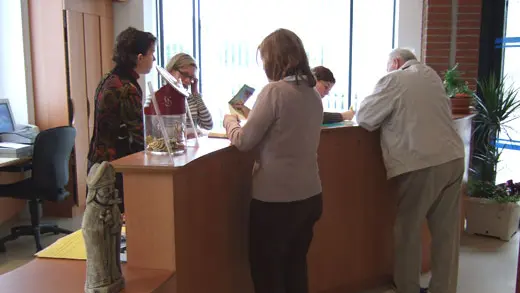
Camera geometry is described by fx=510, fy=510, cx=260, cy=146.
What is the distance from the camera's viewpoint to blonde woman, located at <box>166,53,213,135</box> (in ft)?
9.27

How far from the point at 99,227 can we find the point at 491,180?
3.92 meters

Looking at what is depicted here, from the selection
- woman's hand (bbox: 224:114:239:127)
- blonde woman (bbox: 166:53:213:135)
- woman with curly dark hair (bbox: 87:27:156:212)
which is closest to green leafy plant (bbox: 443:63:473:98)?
blonde woman (bbox: 166:53:213:135)

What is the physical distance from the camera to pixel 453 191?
280 cm

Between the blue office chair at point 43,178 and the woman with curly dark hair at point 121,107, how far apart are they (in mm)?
1869

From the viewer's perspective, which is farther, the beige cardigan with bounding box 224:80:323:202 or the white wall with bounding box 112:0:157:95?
the white wall with bounding box 112:0:157:95

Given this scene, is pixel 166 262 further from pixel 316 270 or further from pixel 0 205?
pixel 0 205

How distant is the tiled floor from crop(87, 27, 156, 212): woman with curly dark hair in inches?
70.2

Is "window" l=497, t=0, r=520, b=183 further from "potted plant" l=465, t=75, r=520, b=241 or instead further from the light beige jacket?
the light beige jacket

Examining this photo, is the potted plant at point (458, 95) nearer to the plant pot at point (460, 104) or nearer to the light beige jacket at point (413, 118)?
the plant pot at point (460, 104)

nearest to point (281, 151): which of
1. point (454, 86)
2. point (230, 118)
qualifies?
point (230, 118)

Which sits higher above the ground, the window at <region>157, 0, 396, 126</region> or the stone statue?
the window at <region>157, 0, 396, 126</region>

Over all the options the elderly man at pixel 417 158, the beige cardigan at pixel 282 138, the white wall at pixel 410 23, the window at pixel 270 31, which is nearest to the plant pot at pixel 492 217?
the elderly man at pixel 417 158

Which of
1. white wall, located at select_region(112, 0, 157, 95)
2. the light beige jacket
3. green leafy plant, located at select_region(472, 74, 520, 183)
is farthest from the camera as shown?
white wall, located at select_region(112, 0, 157, 95)

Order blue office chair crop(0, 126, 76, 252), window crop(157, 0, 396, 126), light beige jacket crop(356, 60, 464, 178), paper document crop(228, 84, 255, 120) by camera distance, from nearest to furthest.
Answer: paper document crop(228, 84, 255, 120)
light beige jacket crop(356, 60, 464, 178)
blue office chair crop(0, 126, 76, 252)
window crop(157, 0, 396, 126)
